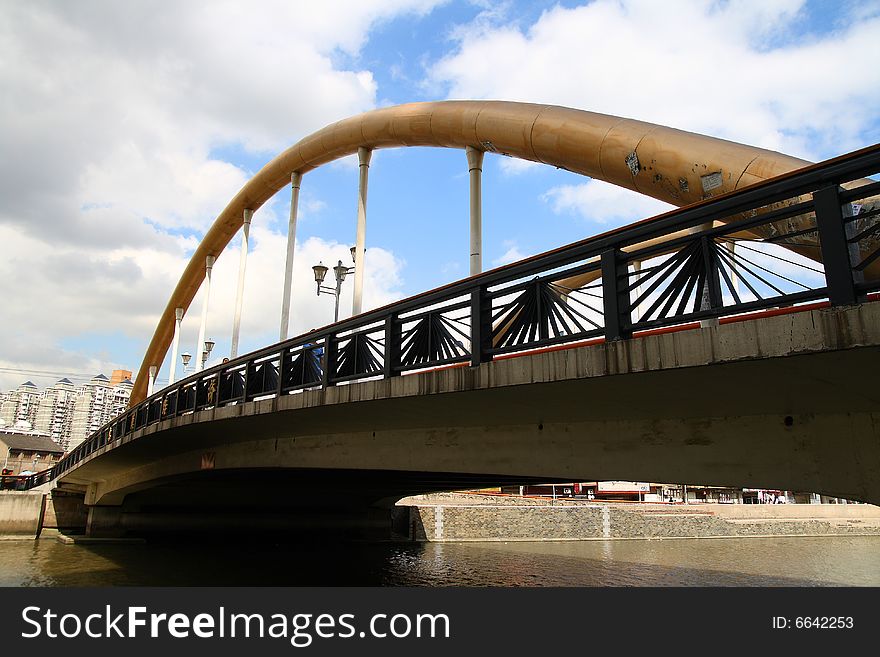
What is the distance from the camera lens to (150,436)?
18812 millimetres

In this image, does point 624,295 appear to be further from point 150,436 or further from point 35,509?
point 35,509

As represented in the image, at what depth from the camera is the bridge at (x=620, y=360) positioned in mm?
5238

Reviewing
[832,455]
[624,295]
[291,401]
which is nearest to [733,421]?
[832,455]

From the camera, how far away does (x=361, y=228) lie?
20.6m

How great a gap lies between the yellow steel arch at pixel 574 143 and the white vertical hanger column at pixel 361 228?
1.69 feet

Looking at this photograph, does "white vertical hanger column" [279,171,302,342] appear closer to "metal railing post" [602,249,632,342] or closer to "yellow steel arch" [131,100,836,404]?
"yellow steel arch" [131,100,836,404]

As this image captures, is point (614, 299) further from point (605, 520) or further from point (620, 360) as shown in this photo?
point (605, 520)

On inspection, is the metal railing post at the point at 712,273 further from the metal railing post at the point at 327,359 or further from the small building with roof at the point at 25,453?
the small building with roof at the point at 25,453

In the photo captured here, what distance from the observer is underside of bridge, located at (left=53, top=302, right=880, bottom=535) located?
5.22 m

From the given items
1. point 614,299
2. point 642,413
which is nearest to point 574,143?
point 642,413

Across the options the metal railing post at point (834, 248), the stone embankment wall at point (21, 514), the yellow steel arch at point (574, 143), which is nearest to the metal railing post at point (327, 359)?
the yellow steel arch at point (574, 143)

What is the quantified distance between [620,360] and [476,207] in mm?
10185

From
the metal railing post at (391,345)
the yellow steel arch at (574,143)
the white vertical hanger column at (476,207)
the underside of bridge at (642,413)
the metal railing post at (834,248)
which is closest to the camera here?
the metal railing post at (834,248)

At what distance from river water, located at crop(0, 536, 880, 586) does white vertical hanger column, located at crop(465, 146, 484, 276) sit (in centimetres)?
1234
